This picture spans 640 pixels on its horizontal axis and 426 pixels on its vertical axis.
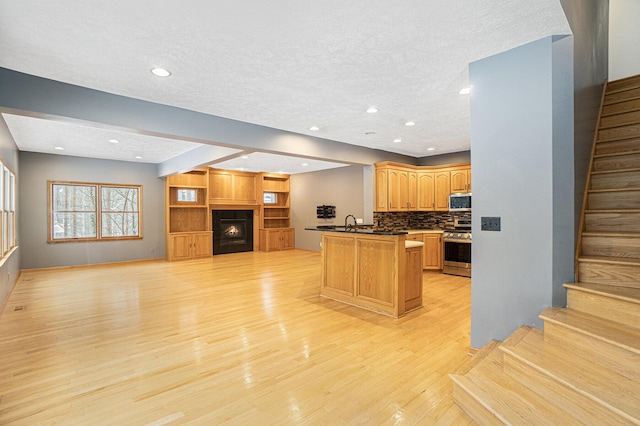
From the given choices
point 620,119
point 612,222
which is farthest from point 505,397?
point 620,119

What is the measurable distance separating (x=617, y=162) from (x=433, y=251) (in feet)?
12.6

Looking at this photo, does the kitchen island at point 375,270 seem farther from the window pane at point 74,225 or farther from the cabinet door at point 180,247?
the window pane at point 74,225

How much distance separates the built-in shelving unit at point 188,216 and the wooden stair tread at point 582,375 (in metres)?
8.27

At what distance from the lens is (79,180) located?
24.7ft

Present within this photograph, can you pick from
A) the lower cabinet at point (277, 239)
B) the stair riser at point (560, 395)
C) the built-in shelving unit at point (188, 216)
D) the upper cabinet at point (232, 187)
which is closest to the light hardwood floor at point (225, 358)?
the stair riser at point (560, 395)

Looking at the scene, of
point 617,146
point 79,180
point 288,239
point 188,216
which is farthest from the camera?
point 288,239

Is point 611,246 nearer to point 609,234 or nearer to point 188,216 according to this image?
point 609,234

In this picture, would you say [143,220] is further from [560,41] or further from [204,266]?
[560,41]

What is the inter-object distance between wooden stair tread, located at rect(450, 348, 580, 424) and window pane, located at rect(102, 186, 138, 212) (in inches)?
342

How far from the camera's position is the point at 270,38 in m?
2.30

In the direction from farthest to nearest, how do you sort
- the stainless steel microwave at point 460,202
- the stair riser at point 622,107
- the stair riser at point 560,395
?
the stainless steel microwave at point 460,202 < the stair riser at point 622,107 < the stair riser at point 560,395

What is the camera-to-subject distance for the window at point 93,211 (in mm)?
7355

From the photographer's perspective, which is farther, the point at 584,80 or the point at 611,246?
the point at 584,80

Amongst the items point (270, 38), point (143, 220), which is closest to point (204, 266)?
point (143, 220)
